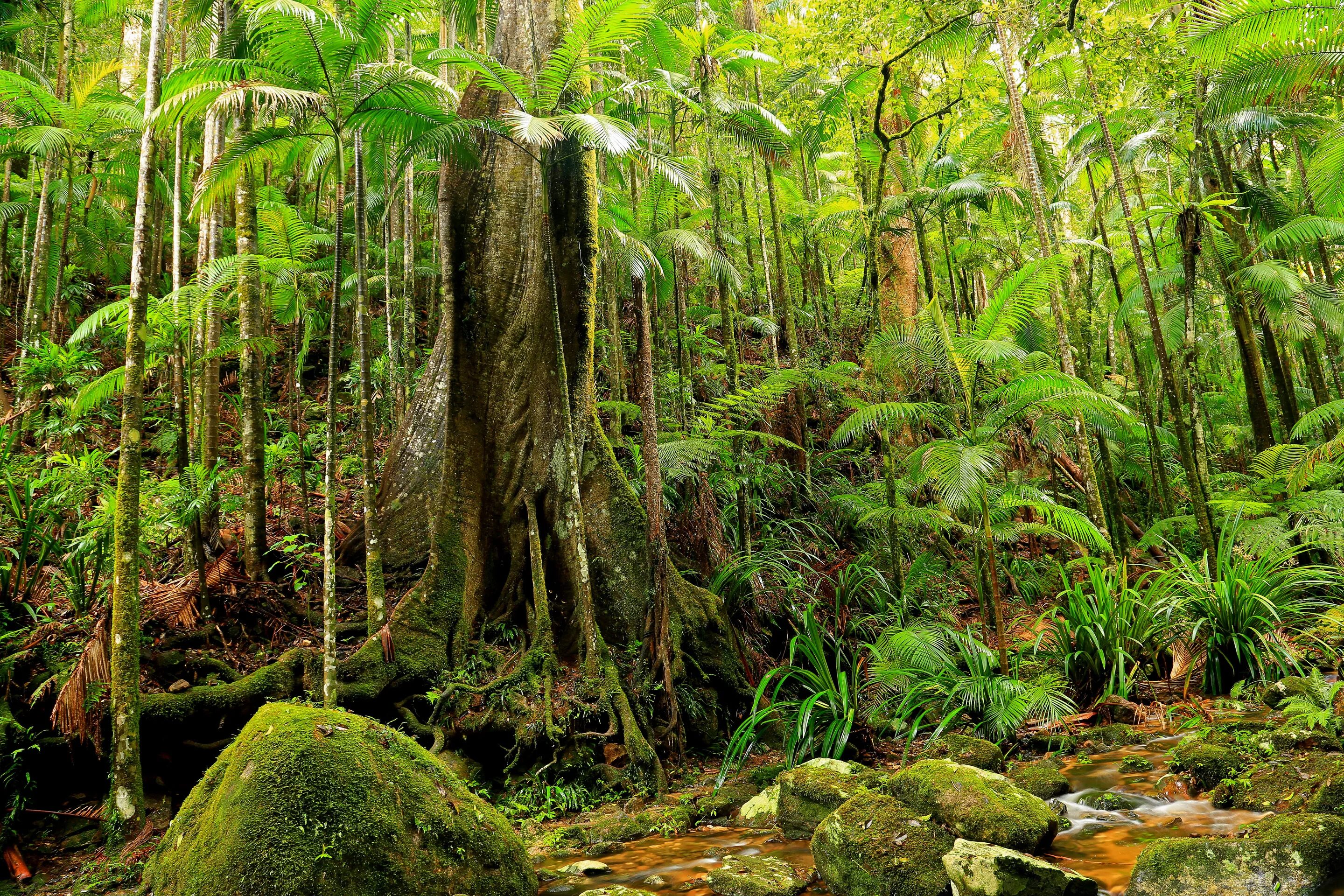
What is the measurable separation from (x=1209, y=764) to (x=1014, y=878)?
74.4 inches

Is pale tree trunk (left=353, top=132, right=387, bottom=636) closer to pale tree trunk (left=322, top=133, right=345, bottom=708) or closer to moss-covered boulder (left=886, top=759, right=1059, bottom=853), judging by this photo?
pale tree trunk (left=322, top=133, right=345, bottom=708)

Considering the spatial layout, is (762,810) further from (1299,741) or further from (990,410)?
(990,410)

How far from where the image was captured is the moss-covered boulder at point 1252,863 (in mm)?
2840

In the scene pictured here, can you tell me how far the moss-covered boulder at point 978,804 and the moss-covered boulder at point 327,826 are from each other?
1.96 m

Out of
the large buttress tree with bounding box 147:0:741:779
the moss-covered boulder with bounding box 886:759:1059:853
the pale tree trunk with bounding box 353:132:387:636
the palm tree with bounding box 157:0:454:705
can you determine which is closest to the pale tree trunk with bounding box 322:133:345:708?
the palm tree with bounding box 157:0:454:705

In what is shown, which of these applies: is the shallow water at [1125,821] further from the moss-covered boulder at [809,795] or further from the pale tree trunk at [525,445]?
the pale tree trunk at [525,445]

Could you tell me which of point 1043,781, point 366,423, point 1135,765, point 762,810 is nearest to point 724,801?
point 762,810

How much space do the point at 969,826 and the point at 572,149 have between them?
564 cm

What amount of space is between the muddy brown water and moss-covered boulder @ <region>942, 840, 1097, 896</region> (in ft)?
0.63

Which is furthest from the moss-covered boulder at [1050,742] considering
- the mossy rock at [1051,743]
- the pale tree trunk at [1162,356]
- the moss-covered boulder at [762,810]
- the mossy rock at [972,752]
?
the pale tree trunk at [1162,356]

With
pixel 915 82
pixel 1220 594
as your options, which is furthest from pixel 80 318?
pixel 1220 594

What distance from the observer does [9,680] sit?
14.9ft

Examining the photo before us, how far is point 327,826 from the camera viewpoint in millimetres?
3010

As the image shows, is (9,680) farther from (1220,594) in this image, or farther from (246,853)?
(1220,594)
